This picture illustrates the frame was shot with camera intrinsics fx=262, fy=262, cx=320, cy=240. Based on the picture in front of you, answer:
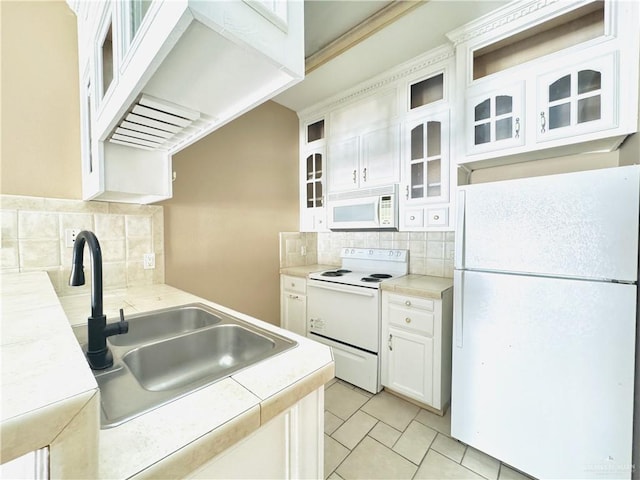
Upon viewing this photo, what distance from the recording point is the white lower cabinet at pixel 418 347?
5.73ft

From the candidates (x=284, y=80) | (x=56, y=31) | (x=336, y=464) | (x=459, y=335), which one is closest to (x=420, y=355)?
(x=459, y=335)

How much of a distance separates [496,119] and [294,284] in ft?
6.73

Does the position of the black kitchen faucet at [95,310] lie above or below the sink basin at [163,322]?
above

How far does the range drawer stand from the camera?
5.81ft

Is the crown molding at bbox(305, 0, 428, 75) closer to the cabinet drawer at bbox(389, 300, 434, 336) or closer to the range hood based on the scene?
the range hood

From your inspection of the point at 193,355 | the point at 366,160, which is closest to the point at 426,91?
the point at 366,160

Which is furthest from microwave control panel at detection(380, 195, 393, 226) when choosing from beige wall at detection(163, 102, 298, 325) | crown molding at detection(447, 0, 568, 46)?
crown molding at detection(447, 0, 568, 46)

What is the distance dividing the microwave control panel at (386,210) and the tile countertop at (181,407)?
5.18 ft

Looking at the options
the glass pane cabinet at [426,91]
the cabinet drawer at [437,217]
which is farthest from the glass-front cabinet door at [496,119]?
the cabinet drawer at [437,217]

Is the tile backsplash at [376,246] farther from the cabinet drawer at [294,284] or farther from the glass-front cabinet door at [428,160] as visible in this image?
the glass-front cabinet door at [428,160]

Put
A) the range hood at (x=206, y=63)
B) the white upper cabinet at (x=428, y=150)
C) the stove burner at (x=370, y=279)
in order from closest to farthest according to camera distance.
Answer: the range hood at (x=206, y=63) → the white upper cabinet at (x=428, y=150) → the stove burner at (x=370, y=279)

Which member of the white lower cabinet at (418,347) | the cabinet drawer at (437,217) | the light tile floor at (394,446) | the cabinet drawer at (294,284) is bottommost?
the light tile floor at (394,446)

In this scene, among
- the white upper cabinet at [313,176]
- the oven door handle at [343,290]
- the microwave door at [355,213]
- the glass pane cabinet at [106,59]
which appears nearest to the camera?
the glass pane cabinet at [106,59]

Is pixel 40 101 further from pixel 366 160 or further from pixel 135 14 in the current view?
pixel 366 160
